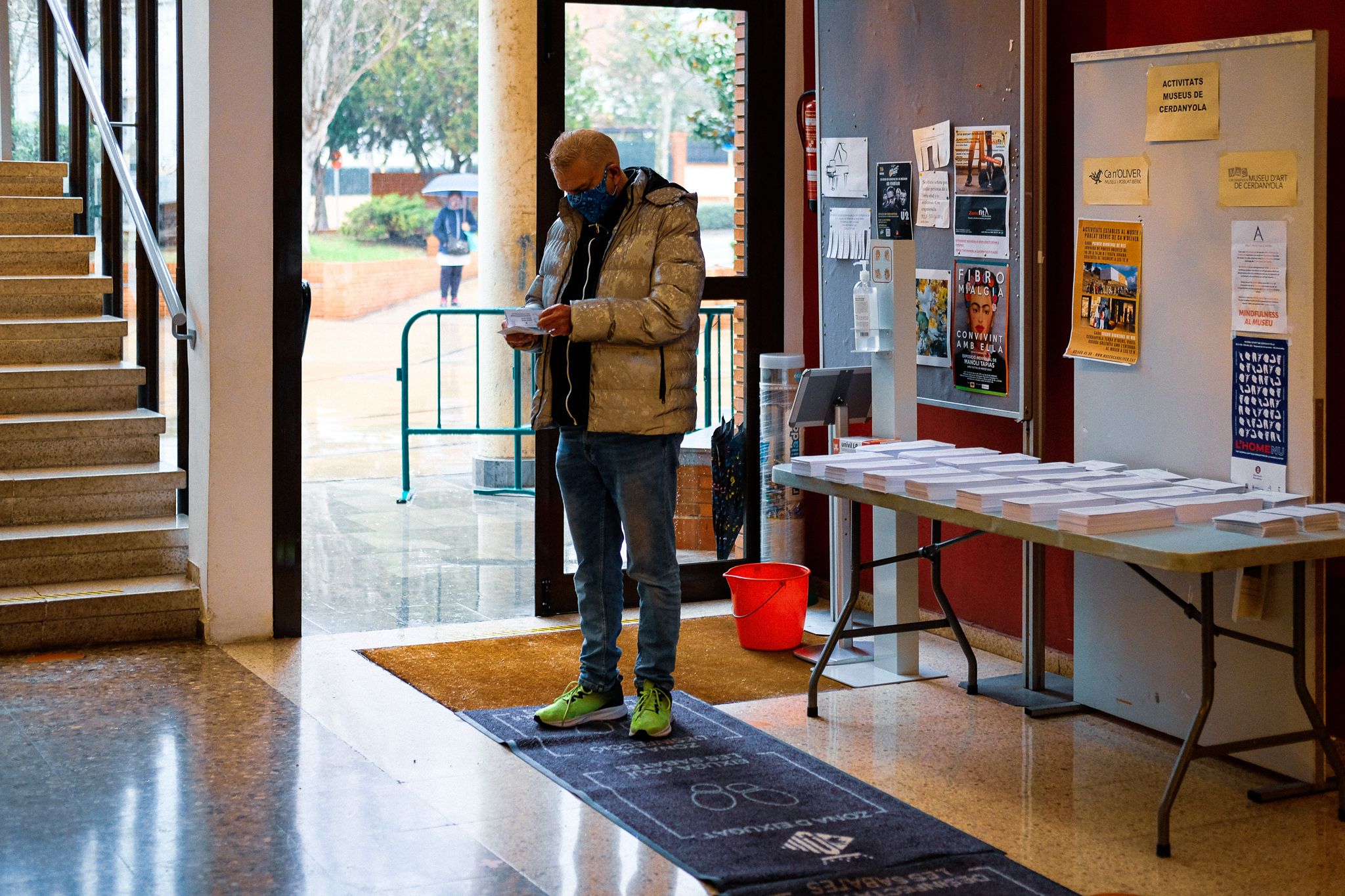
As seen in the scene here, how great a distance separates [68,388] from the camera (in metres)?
6.16

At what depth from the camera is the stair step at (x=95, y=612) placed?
16.5 ft

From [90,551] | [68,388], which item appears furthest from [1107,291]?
[68,388]

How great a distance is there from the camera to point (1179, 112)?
389 cm

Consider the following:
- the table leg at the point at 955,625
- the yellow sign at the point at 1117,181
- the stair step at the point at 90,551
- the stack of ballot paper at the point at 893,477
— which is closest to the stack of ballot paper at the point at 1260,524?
the stack of ballot paper at the point at 893,477

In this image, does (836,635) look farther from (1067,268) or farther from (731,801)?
(1067,268)

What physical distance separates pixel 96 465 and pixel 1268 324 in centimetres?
428

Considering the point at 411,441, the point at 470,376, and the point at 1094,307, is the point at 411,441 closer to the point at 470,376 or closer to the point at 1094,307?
the point at 470,376

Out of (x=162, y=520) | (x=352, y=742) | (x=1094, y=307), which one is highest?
(x=1094, y=307)

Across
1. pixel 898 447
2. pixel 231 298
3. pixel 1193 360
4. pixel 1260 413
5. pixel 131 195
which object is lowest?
pixel 898 447

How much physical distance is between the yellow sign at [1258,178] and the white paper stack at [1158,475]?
0.69 m

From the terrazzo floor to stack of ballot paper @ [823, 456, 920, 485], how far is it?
2.26ft

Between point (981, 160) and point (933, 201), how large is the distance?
30cm

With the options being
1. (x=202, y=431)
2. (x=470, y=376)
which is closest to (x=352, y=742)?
(x=202, y=431)

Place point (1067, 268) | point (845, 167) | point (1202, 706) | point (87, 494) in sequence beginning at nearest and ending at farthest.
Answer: point (1202, 706) < point (1067, 268) < point (845, 167) < point (87, 494)
